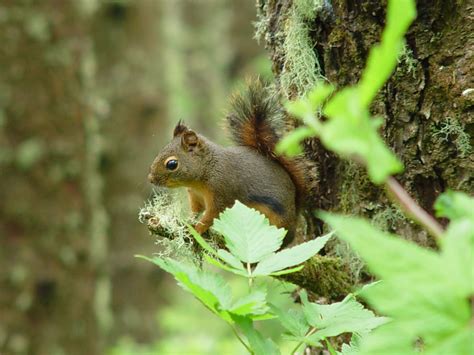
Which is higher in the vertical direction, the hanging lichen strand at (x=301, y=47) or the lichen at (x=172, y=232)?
the hanging lichen strand at (x=301, y=47)

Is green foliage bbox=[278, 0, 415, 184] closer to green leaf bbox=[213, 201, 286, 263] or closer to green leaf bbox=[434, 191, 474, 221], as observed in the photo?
green leaf bbox=[434, 191, 474, 221]

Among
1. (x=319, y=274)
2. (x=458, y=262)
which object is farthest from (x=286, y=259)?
(x=319, y=274)

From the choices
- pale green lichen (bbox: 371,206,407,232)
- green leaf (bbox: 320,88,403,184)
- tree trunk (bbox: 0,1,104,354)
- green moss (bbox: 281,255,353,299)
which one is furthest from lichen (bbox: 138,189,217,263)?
tree trunk (bbox: 0,1,104,354)

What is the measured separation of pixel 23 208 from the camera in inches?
A: 144

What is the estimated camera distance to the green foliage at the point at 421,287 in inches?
19.8

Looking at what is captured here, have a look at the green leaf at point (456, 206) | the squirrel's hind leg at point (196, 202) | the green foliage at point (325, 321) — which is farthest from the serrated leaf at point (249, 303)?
the squirrel's hind leg at point (196, 202)

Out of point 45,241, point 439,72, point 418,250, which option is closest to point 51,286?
point 45,241

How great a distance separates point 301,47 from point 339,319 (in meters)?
0.87

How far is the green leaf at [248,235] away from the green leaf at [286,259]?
0.04 ft

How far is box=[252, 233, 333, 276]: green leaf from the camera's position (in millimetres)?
929

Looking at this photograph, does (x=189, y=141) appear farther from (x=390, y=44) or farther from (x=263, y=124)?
(x=390, y=44)

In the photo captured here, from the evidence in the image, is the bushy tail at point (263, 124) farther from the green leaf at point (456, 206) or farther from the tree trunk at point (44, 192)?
the tree trunk at point (44, 192)

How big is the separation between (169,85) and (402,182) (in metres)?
5.01

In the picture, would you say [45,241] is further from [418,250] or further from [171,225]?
[418,250]
